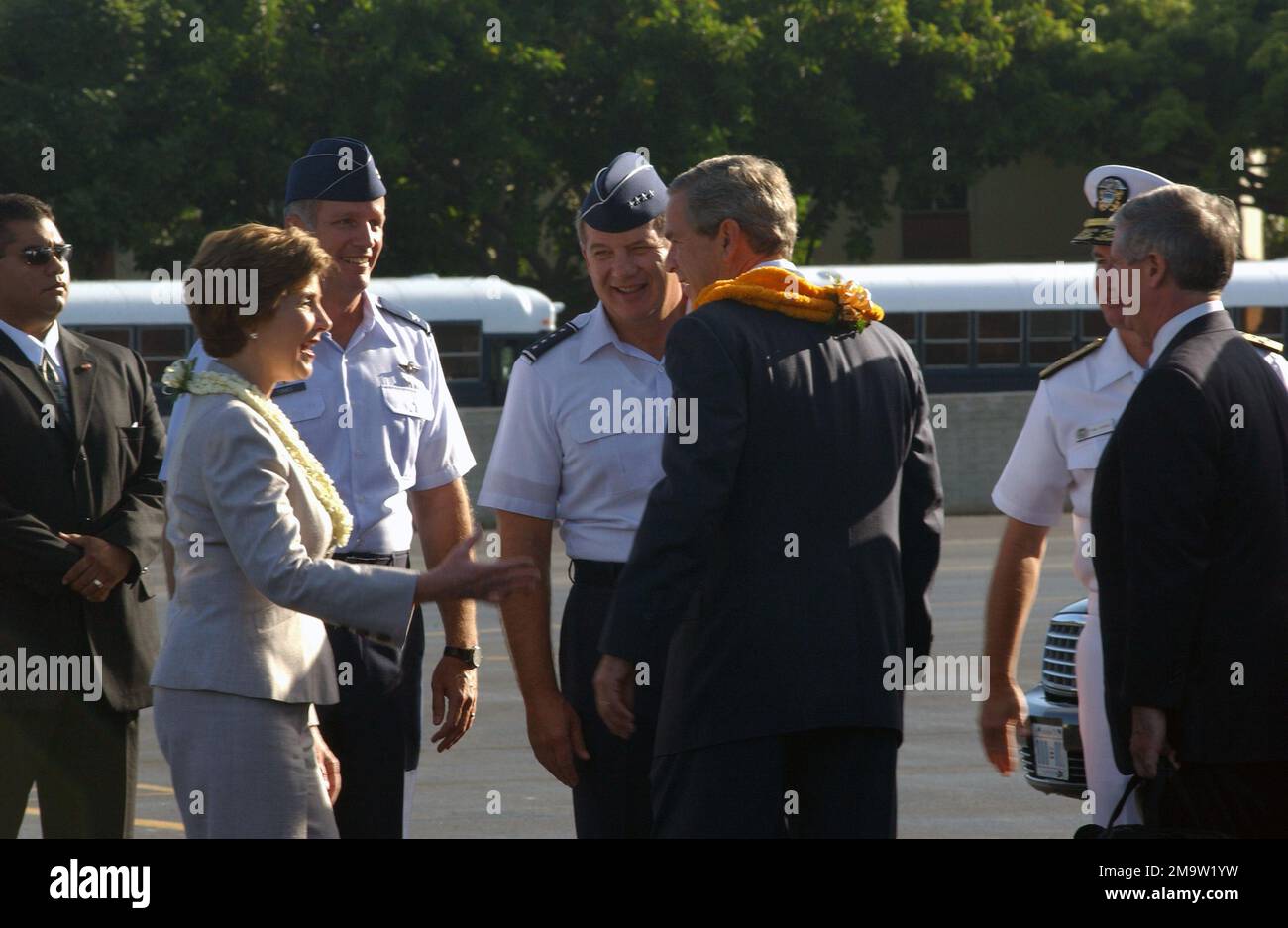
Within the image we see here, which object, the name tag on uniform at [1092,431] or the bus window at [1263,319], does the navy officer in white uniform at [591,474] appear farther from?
the bus window at [1263,319]

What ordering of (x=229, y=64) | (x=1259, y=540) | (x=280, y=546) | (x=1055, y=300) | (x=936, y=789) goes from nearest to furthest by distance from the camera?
(x=280, y=546) < (x=1259, y=540) < (x=936, y=789) < (x=1055, y=300) < (x=229, y=64)

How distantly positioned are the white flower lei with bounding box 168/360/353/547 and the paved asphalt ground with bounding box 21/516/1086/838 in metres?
3.34

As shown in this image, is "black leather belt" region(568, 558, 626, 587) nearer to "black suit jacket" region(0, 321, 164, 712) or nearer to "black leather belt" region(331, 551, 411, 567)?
"black leather belt" region(331, 551, 411, 567)

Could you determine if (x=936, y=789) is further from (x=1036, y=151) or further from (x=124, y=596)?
(x=1036, y=151)

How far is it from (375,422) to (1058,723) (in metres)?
2.46

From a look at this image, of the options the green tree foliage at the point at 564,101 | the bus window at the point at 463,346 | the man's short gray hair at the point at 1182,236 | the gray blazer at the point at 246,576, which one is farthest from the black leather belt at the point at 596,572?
the green tree foliage at the point at 564,101

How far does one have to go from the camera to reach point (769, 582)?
3.94 meters

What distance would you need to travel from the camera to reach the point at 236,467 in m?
3.76

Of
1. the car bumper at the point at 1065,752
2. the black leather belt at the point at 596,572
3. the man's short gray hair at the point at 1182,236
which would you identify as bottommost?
the car bumper at the point at 1065,752

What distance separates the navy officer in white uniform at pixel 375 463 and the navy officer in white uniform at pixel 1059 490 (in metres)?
1.34

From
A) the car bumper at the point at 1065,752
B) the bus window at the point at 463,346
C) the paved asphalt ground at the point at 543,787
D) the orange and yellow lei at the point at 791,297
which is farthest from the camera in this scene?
the bus window at the point at 463,346

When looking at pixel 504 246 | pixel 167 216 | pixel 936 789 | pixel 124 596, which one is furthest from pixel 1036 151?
pixel 124 596

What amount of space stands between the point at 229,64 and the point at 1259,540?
3178 centimetres

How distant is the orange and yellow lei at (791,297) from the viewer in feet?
13.3
